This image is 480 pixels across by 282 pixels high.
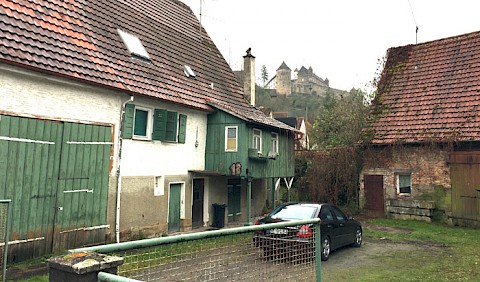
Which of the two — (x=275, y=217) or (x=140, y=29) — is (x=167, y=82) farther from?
(x=275, y=217)

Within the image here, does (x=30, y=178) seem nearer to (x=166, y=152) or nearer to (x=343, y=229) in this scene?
(x=166, y=152)

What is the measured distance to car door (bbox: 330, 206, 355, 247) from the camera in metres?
10.7

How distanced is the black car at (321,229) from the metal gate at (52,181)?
4.99 metres

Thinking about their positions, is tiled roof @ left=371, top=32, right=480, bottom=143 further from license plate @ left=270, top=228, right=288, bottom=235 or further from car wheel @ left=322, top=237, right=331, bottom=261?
license plate @ left=270, top=228, right=288, bottom=235

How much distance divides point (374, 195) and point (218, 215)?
8.71 m

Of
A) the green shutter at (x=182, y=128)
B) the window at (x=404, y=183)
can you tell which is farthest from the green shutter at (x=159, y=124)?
the window at (x=404, y=183)

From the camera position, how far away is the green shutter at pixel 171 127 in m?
13.6

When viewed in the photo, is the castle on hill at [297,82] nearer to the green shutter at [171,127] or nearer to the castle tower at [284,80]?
the castle tower at [284,80]

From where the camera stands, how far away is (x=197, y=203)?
50.5ft

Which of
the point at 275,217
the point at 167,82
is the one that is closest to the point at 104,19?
the point at 167,82

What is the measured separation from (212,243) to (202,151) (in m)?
11.2

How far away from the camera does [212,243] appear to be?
4559 millimetres

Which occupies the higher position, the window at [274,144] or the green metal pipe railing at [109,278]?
the window at [274,144]

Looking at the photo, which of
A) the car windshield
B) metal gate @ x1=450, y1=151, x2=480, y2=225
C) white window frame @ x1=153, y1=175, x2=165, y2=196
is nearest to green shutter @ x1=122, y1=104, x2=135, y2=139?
white window frame @ x1=153, y1=175, x2=165, y2=196
